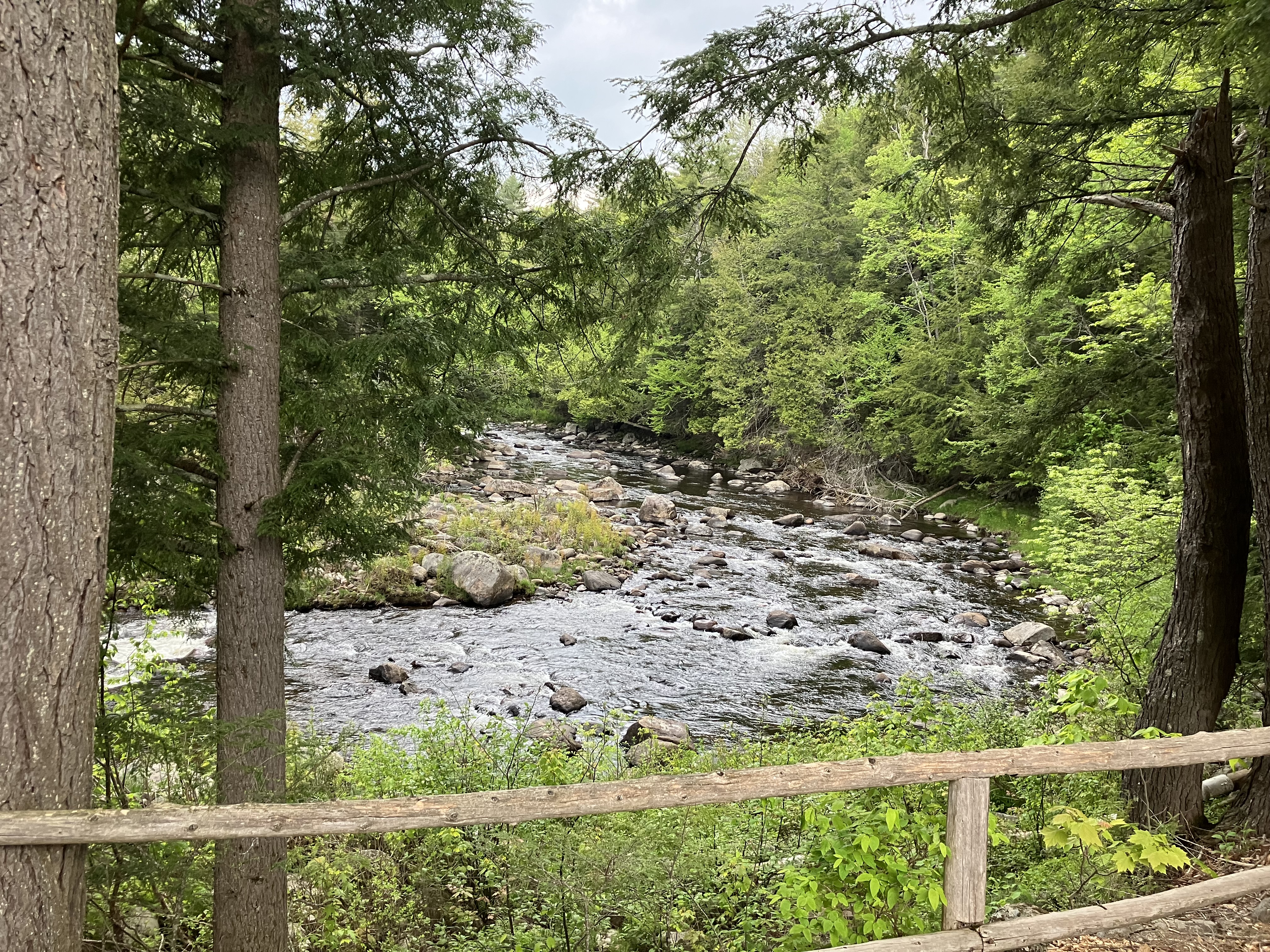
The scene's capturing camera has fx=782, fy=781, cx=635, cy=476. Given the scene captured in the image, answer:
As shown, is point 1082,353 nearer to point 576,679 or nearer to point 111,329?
point 576,679

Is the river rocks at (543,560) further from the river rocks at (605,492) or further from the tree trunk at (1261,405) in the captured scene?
the tree trunk at (1261,405)

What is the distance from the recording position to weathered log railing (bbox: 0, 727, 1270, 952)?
2.48 m

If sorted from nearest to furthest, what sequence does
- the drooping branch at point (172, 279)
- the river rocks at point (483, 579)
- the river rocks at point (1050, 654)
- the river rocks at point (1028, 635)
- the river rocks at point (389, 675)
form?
the drooping branch at point (172, 279)
the river rocks at point (389, 675)
the river rocks at point (1050, 654)
the river rocks at point (1028, 635)
the river rocks at point (483, 579)

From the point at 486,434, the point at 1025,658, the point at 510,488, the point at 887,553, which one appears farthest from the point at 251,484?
the point at 510,488

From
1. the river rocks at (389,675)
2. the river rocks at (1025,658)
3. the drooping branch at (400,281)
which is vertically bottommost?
the river rocks at (1025,658)

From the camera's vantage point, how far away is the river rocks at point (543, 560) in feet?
57.3

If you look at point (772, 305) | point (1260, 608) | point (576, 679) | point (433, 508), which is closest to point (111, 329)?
point (1260, 608)

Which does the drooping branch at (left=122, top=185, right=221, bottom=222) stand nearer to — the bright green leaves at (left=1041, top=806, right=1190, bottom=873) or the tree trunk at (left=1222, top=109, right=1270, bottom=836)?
the bright green leaves at (left=1041, top=806, right=1190, bottom=873)

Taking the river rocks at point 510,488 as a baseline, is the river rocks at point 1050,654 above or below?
below

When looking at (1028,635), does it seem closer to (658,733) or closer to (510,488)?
(658,733)

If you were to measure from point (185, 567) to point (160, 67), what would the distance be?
3.07 metres

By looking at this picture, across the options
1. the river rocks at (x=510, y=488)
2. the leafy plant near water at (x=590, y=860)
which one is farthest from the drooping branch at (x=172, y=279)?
the river rocks at (x=510, y=488)

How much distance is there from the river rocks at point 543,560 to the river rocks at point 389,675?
592cm

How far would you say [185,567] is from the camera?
4.78m
